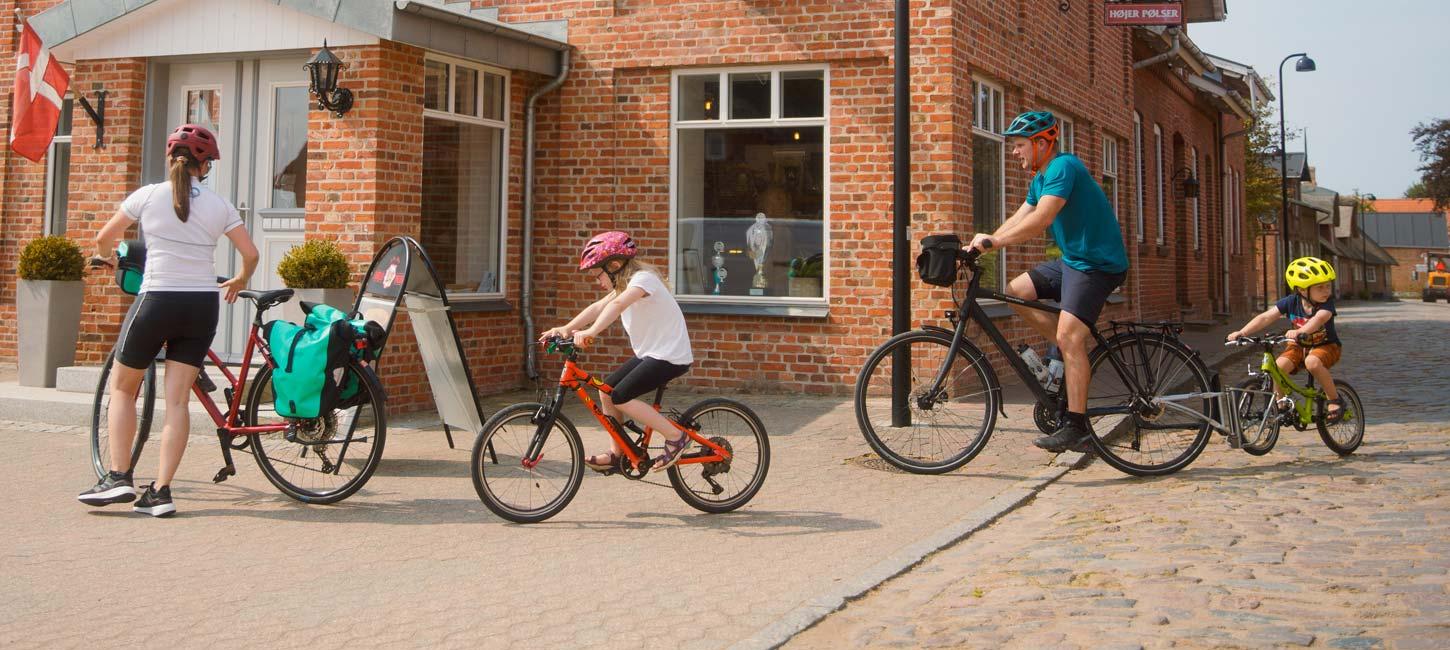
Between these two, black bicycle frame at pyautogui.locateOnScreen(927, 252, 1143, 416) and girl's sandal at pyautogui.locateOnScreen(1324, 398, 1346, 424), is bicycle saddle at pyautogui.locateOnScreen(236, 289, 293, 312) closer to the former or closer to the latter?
black bicycle frame at pyautogui.locateOnScreen(927, 252, 1143, 416)

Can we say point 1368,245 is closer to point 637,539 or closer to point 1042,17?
point 1042,17

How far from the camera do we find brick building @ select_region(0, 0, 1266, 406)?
1031 cm

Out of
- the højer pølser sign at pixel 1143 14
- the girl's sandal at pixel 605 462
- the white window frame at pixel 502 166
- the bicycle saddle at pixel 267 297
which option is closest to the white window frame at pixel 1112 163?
the højer pølser sign at pixel 1143 14

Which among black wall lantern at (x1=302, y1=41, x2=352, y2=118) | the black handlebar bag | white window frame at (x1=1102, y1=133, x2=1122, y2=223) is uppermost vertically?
white window frame at (x1=1102, y1=133, x2=1122, y2=223)

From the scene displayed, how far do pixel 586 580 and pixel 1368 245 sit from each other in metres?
101

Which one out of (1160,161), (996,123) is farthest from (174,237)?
(1160,161)

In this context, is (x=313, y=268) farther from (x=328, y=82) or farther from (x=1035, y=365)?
(x=1035, y=365)

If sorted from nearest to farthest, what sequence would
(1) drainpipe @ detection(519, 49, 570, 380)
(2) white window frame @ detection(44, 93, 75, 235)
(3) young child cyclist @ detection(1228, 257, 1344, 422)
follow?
(3) young child cyclist @ detection(1228, 257, 1344, 422)
(1) drainpipe @ detection(519, 49, 570, 380)
(2) white window frame @ detection(44, 93, 75, 235)

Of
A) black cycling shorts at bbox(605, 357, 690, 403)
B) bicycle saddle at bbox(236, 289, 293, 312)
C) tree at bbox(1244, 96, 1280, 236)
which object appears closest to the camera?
black cycling shorts at bbox(605, 357, 690, 403)

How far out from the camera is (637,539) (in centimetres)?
582

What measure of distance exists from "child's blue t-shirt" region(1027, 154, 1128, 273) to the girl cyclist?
429 centimetres

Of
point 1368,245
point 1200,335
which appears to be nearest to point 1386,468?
point 1200,335

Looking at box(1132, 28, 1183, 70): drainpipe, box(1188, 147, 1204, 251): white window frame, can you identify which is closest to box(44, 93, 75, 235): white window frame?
box(1132, 28, 1183, 70): drainpipe

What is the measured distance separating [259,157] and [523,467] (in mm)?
5906
